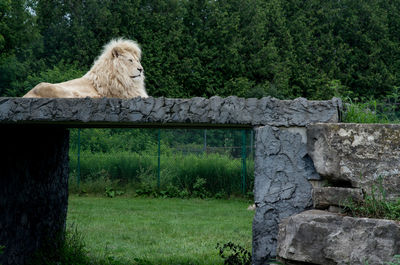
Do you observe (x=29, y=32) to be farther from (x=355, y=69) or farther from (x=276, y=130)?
(x=276, y=130)

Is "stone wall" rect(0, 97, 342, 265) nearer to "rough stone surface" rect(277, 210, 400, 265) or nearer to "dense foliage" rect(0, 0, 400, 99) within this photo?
"rough stone surface" rect(277, 210, 400, 265)

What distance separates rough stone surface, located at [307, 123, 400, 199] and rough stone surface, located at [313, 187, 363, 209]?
7 cm

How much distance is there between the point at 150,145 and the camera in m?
16.0

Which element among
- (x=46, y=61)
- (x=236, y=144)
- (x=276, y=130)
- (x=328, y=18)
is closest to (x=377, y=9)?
(x=328, y=18)

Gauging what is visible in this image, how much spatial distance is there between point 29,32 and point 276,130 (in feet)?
62.5

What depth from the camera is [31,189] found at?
5.75 m

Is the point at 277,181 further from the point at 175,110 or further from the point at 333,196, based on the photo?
the point at 175,110

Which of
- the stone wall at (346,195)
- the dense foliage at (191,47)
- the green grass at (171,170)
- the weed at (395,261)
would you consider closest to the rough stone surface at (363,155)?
the stone wall at (346,195)

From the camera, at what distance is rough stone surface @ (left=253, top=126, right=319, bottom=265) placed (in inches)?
156

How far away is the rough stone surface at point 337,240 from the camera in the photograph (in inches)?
124

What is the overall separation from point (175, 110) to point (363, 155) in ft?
4.72

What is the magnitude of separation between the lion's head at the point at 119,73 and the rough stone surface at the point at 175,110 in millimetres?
1489

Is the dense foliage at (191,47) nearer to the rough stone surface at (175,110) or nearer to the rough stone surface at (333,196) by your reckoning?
the rough stone surface at (175,110)

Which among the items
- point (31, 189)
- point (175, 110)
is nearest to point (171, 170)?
point (31, 189)
